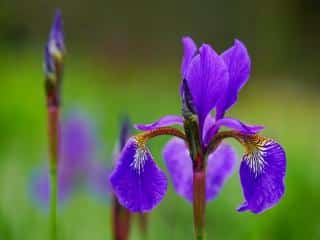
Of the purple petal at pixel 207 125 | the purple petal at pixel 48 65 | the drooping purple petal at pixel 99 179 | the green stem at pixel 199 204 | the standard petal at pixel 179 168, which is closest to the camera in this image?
the green stem at pixel 199 204

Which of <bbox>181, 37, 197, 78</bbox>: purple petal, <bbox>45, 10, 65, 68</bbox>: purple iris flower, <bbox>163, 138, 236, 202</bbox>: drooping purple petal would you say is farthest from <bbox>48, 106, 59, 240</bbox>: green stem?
<bbox>181, 37, 197, 78</bbox>: purple petal

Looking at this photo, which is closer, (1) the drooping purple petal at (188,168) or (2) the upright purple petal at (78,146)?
(1) the drooping purple petal at (188,168)

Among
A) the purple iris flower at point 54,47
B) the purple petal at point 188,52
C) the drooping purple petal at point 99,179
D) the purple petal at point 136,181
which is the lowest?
the purple petal at point 136,181

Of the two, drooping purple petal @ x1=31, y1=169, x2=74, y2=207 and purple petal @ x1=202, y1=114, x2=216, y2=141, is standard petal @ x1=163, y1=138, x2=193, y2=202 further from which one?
drooping purple petal @ x1=31, y1=169, x2=74, y2=207

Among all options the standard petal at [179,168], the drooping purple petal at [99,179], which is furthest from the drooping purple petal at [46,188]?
the standard petal at [179,168]

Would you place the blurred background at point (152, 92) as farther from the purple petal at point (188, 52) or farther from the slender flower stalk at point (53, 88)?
the purple petal at point (188, 52)

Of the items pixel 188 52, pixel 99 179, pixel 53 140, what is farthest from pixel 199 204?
pixel 99 179
